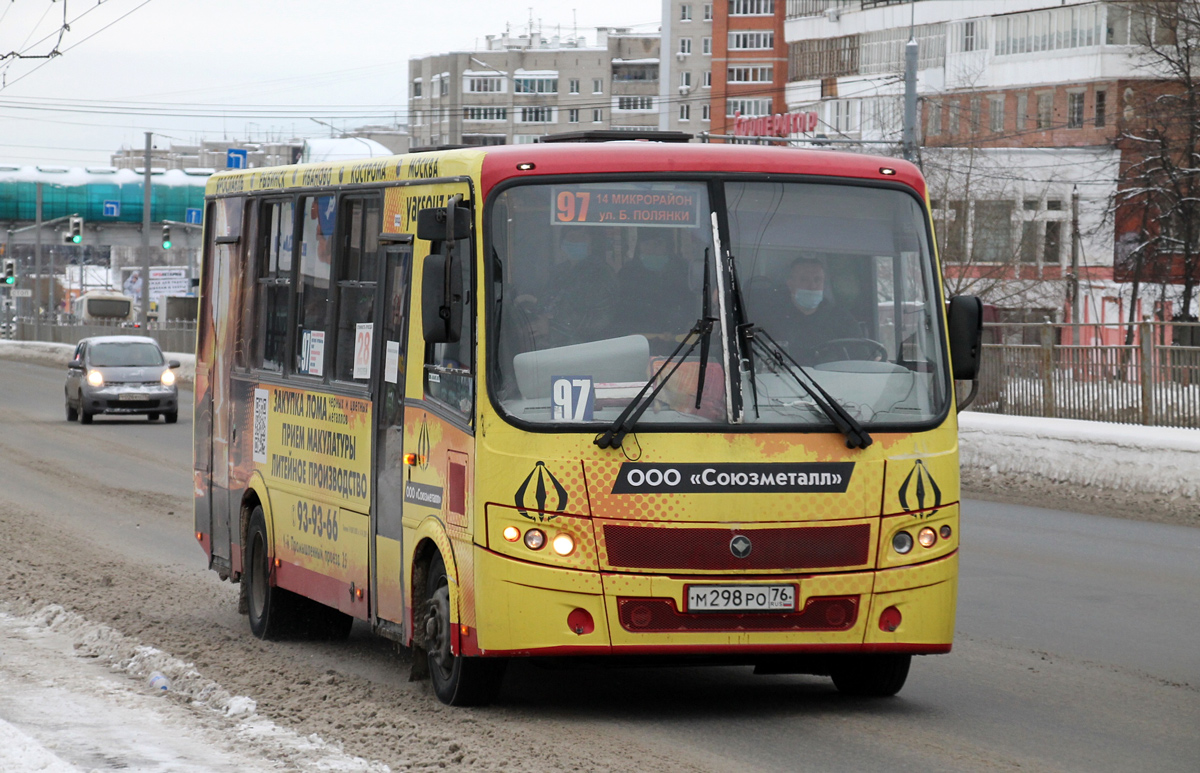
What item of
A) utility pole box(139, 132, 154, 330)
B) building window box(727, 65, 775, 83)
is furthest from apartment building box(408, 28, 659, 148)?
utility pole box(139, 132, 154, 330)

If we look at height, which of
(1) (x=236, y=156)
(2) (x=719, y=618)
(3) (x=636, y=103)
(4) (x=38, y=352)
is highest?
(3) (x=636, y=103)

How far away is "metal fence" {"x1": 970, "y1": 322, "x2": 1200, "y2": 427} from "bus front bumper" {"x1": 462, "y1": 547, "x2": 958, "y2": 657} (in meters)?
13.6

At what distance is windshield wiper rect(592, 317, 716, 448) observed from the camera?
23.6ft

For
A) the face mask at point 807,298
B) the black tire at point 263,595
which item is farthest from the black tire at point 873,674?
the black tire at point 263,595

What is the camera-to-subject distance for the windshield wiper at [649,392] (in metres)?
7.20

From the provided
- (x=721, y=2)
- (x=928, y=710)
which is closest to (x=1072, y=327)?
(x=928, y=710)

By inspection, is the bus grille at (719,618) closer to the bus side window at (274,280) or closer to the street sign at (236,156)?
the bus side window at (274,280)

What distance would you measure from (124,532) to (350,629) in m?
6.03

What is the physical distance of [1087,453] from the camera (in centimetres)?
2044

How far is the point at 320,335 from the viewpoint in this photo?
9461mm

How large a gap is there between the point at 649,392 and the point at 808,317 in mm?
781

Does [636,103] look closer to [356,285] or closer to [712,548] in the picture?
[356,285]

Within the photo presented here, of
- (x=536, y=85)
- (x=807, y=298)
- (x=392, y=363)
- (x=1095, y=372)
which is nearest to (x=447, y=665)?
(x=392, y=363)

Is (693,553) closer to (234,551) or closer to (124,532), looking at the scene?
(234,551)
